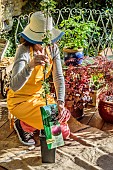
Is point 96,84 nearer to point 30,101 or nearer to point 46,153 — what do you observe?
point 30,101

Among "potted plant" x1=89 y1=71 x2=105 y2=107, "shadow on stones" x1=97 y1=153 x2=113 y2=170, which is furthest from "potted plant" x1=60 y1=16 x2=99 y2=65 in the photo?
"shadow on stones" x1=97 y1=153 x2=113 y2=170

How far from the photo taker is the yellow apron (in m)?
2.73

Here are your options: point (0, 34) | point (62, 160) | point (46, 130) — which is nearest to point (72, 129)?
point (62, 160)

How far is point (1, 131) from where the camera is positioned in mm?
3145

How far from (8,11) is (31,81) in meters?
2.92

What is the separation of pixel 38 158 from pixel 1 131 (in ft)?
2.02

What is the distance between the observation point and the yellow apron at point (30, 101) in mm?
2727

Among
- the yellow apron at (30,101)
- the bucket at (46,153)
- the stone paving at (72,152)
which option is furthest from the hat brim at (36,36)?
the stone paving at (72,152)

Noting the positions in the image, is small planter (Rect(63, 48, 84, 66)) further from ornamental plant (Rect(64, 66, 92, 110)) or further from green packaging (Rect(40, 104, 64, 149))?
green packaging (Rect(40, 104, 64, 149))

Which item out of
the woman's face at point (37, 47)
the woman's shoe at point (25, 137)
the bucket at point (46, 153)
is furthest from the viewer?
the woman's shoe at point (25, 137)

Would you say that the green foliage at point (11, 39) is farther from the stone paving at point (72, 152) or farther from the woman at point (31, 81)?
the woman at point (31, 81)

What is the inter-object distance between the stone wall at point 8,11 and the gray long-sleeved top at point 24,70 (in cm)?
258

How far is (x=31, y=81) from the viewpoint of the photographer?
2.75 metres

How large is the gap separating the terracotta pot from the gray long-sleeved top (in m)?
0.63
